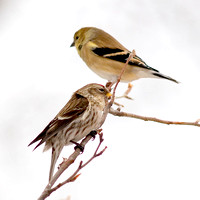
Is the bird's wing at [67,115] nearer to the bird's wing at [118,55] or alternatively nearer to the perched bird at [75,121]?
the perched bird at [75,121]

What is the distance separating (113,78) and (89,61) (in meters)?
0.39

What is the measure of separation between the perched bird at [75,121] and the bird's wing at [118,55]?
81 centimetres

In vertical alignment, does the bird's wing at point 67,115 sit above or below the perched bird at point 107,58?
below

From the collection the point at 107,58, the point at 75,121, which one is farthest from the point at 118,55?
the point at 75,121

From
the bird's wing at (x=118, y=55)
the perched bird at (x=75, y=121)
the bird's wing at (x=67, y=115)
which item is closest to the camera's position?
the bird's wing at (x=67, y=115)

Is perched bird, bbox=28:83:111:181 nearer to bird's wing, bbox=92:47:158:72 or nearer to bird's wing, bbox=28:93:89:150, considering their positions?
bird's wing, bbox=28:93:89:150

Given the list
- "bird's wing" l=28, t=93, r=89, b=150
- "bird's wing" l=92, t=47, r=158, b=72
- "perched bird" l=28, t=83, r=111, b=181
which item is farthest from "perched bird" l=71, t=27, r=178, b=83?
"bird's wing" l=28, t=93, r=89, b=150

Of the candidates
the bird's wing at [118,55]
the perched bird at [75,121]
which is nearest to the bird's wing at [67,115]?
the perched bird at [75,121]

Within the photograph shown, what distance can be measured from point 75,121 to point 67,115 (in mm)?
106

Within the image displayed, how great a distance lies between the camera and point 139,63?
419 centimetres

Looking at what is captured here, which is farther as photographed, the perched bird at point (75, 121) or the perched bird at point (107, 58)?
the perched bird at point (107, 58)

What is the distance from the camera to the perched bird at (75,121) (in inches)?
120

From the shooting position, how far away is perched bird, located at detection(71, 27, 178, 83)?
13.9 feet

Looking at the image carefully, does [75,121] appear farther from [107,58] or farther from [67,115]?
[107,58]
